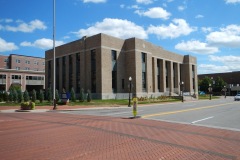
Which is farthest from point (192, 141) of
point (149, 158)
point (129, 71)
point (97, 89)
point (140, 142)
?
point (129, 71)

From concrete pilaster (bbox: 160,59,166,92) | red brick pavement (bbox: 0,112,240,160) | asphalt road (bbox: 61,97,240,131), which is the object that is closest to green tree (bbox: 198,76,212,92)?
concrete pilaster (bbox: 160,59,166,92)

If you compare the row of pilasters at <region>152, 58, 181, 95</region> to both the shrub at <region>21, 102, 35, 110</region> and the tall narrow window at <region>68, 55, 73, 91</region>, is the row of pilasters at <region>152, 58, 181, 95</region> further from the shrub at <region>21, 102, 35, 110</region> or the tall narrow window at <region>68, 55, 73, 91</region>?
the shrub at <region>21, 102, 35, 110</region>

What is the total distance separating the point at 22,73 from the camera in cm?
7644

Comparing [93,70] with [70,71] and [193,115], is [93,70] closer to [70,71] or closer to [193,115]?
[70,71]

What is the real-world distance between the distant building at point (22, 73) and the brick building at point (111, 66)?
77.7 feet

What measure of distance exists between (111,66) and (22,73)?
44558 mm

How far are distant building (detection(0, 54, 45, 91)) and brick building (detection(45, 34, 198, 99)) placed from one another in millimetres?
23670

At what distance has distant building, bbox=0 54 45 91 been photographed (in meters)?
72.4

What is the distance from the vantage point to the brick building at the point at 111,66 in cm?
4253

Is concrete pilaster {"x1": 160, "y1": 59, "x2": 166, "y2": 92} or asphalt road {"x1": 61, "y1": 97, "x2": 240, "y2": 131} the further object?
concrete pilaster {"x1": 160, "y1": 59, "x2": 166, "y2": 92}

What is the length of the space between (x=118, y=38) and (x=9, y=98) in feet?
75.1

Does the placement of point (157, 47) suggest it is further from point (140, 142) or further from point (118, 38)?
point (140, 142)

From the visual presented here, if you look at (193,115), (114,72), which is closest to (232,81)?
(114,72)

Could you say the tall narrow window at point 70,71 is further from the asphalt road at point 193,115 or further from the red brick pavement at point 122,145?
the red brick pavement at point 122,145
